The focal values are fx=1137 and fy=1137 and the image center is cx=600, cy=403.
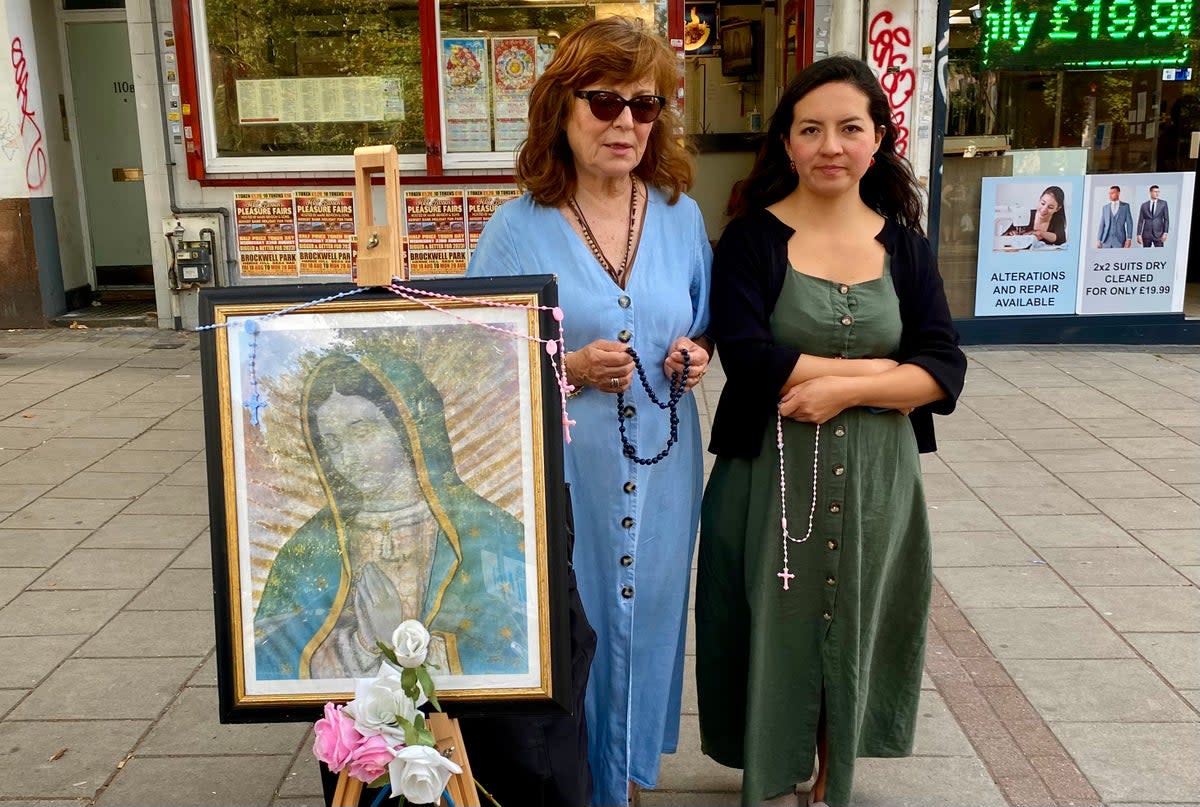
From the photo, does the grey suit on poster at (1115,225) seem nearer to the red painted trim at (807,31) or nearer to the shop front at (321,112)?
the shop front at (321,112)

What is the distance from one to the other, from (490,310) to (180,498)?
3817 millimetres

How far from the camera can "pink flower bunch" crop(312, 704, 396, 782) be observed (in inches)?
75.3

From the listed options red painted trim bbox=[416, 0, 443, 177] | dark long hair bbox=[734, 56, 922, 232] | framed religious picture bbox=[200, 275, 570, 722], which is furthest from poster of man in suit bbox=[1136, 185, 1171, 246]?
framed religious picture bbox=[200, 275, 570, 722]

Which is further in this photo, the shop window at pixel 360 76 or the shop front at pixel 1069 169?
the shop window at pixel 360 76

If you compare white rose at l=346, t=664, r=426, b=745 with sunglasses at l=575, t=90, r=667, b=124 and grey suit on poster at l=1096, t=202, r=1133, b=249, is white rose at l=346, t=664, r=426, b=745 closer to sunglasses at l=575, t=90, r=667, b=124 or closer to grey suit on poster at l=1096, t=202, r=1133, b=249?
sunglasses at l=575, t=90, r=667, b=124

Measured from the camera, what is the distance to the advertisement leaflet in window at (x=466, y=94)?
8.32 m

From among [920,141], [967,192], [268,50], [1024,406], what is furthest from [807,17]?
[268,50]

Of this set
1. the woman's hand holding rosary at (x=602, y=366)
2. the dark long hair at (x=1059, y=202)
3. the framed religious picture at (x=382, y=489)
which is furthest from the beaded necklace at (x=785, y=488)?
the dark long hair at (x=1059, y=202)

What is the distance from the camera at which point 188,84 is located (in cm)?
838

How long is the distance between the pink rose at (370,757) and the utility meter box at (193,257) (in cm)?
733

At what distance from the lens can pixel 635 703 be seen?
2668 millimetres

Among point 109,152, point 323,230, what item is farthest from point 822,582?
point 109,152

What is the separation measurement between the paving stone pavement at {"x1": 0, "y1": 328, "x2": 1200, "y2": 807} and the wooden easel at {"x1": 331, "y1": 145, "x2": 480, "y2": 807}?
3.32 ft

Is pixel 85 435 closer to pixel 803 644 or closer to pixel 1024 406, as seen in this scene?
pixel 803 644
